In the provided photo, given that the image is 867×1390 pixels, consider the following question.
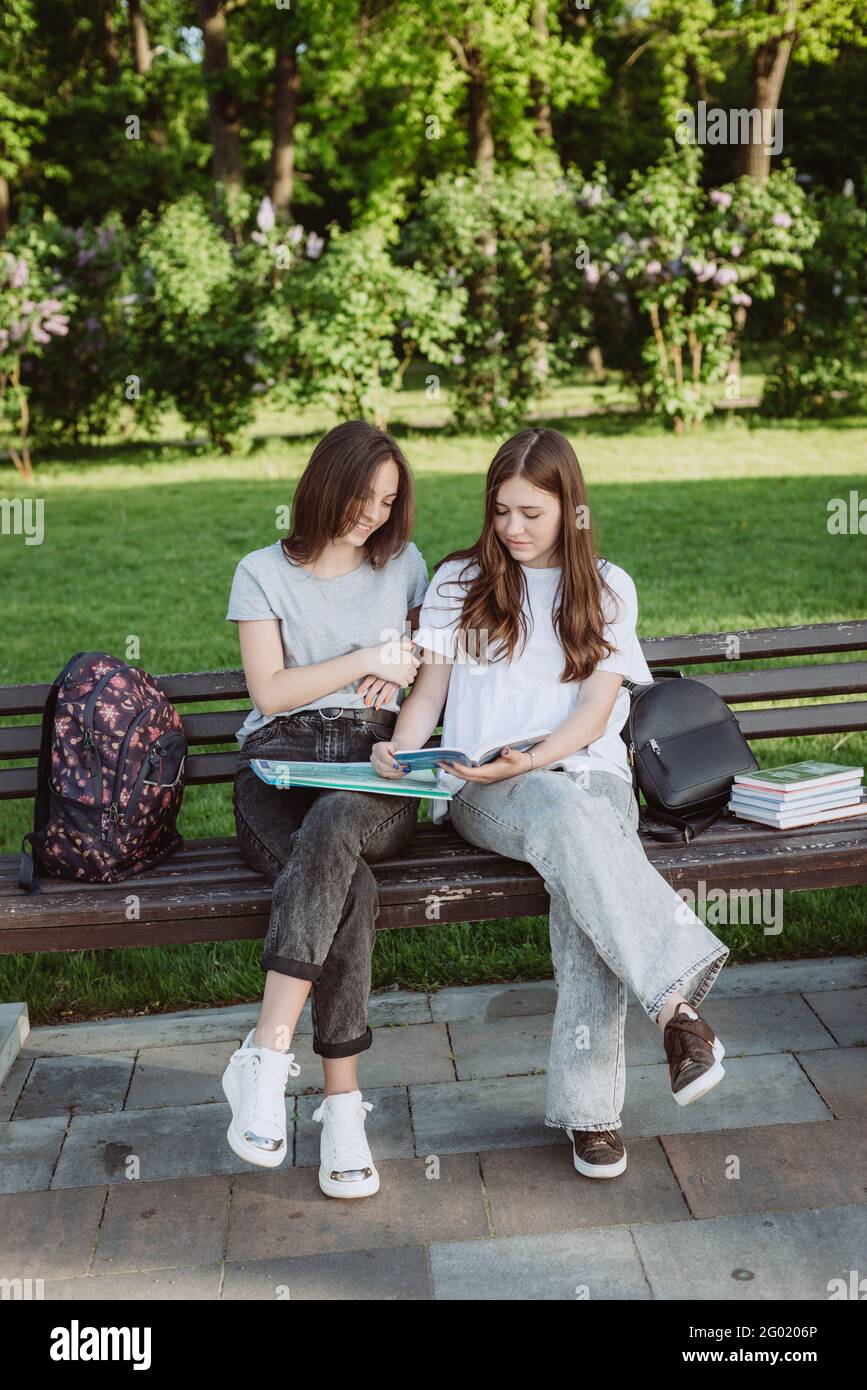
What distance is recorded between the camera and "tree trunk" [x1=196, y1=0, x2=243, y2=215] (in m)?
18.3

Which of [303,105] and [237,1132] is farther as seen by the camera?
[303,105]

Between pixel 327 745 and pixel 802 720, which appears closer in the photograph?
pixel 327 745

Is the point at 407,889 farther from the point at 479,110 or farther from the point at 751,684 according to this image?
the point at 479,110

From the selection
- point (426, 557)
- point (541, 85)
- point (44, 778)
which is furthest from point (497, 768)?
point (541, 85)

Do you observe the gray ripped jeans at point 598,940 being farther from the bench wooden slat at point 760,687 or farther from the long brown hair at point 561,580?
the bench wooden slat at point 760,687

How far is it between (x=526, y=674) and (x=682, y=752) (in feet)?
1.47

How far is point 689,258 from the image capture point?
39.7ft

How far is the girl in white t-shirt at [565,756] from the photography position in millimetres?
2797

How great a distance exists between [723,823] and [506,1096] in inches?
33.8

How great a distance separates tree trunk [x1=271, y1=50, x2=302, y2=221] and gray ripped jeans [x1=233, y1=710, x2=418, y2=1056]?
19642mm

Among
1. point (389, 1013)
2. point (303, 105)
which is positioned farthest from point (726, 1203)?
point (303, 105)

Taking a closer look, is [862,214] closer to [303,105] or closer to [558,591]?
[558,591]

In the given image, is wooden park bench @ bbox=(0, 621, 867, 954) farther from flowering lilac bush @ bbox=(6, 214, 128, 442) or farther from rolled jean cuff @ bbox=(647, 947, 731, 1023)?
flowering lilac bush @ bbox=(6, 214, 128, 442)

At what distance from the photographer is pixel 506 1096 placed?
10.5ft
